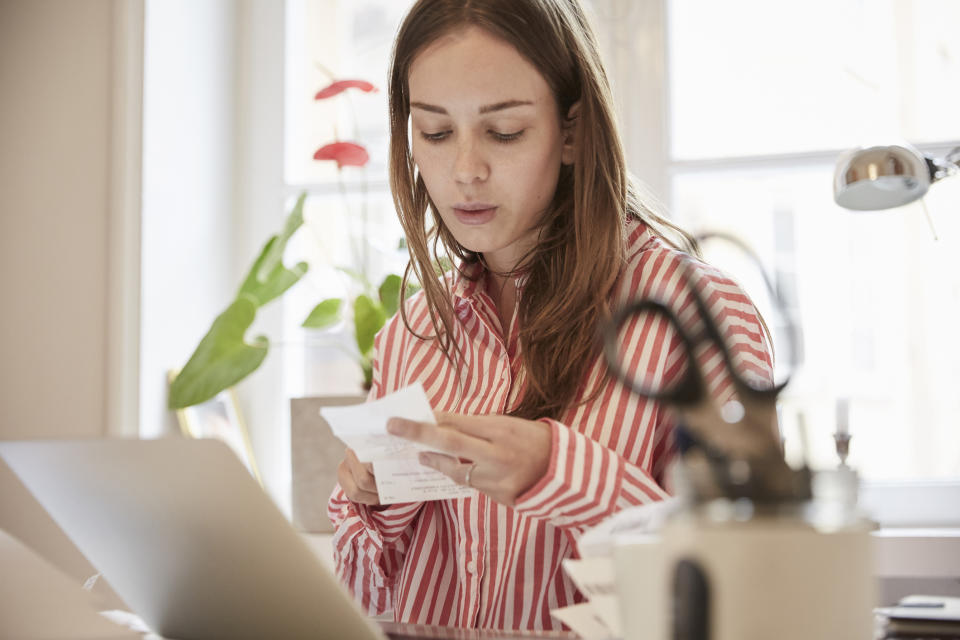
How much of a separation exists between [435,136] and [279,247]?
0.89 meters

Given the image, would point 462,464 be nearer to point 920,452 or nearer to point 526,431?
point 526,431

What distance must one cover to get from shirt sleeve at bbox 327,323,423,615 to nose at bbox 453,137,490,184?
363 mm

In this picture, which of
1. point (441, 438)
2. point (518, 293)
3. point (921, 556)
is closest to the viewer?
point (441, 438)

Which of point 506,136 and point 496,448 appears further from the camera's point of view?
point 506,136

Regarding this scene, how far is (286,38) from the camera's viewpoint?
89.6 inches

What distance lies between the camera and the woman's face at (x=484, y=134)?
1.05 m

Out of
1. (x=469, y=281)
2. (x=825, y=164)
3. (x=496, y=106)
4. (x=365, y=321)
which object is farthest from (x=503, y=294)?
(x=825, y=164)

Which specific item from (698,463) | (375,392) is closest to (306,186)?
(375,392)

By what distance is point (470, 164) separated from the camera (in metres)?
1.05

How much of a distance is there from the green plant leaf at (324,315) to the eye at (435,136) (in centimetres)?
89

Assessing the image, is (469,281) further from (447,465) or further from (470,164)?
(447,465)

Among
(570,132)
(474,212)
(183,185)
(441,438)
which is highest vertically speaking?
(183,185)

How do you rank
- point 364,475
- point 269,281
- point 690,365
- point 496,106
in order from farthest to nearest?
point 269,281 → point 496,106 → point 364,475 → point 690,365

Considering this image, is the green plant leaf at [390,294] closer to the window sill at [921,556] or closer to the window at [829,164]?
the window at [829,164]
